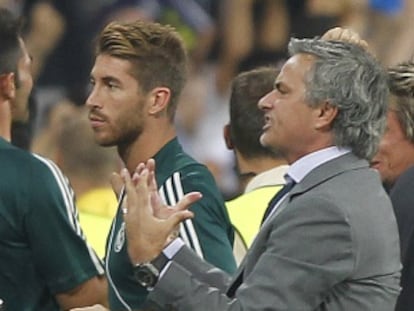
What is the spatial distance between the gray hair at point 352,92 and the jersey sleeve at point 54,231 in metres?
0.79

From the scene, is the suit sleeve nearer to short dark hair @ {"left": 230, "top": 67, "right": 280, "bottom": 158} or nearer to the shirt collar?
the shirt collar

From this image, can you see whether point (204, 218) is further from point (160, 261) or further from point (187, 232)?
point (160, 261)

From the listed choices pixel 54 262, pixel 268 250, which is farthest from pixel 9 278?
pixel 268 250

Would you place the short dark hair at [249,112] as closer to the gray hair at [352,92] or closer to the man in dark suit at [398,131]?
the man in dark suit at [398,131]

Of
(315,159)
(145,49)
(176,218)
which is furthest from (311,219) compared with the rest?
(145,49)

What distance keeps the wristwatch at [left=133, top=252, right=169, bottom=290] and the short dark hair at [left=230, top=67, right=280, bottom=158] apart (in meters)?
1.53

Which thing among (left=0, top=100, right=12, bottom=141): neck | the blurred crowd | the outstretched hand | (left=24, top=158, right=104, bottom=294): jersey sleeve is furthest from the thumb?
the blurred crowd

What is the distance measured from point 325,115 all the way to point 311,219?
0.26m

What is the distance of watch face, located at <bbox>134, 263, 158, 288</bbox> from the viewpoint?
3596 mm

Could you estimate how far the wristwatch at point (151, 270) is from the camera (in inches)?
142

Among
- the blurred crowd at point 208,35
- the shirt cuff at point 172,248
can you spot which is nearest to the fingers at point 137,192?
the shirt cuff at point 172,248

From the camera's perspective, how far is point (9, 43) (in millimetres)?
4340

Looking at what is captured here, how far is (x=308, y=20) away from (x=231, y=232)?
4.85 meters

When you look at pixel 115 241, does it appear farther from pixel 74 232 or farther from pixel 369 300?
pixel 369 300
